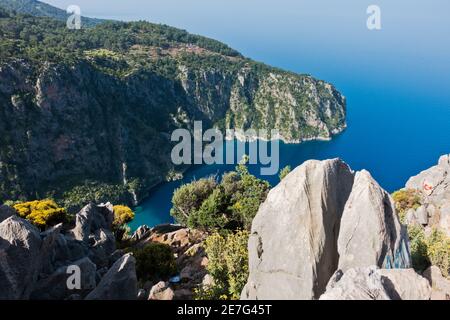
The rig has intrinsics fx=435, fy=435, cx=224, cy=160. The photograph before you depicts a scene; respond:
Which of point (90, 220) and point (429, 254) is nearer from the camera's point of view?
point (429, 254)

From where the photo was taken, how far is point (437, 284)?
40.7ft

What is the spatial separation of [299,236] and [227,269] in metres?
5.33

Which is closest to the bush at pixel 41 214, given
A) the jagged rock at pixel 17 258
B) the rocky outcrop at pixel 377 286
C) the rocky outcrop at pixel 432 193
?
the jagged rock at pixel 17 258

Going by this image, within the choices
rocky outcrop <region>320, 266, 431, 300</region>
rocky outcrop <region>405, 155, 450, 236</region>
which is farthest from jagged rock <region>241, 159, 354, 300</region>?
rocky outcrop <region>405, 155, 450, 236</region>

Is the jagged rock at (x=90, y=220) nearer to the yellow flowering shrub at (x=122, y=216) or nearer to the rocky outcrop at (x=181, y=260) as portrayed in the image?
the rocky outcrop at (x=181, y=260)

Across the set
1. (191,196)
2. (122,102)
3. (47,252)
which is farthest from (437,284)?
(122,102)

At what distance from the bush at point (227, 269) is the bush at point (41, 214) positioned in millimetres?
16532

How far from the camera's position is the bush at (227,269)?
593 inches

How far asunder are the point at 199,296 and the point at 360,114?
182 m

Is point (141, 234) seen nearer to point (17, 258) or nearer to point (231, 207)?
point (231, 207)
